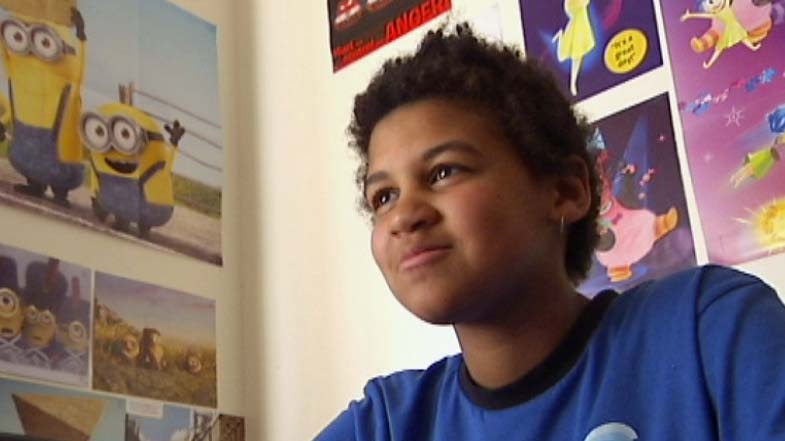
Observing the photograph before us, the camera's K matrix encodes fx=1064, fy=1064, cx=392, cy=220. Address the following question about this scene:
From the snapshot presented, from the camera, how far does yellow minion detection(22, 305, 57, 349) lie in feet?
3.54

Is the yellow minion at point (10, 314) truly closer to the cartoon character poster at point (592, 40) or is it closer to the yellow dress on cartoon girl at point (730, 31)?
the cartoon character poster at point (592, 40)

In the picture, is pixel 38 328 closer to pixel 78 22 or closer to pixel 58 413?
pixel 58 413

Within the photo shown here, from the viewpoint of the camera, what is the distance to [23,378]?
1.06 m

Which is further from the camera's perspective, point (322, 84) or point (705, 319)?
point (322, 84)

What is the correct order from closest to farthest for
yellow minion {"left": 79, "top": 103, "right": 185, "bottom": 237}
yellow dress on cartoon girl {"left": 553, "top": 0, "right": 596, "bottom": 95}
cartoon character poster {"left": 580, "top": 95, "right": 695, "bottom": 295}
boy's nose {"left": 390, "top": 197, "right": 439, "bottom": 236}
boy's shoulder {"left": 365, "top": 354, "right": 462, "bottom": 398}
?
boy's nose {"left": 390, "top": 197, "right": 439, "bottom": 236} < boy's shoulder {"left": 365, "top": 354, "right": 462, "bottom": 398} < cartoon character poster {"left": 580, "top": 95, "right": 695, "bottom": 295} < yellow dress on cartoon girl {"left": 553, "top": 0, "right": 596, "bottom": 95} < yellow minion {"left": 79, "top": 103, "right": 185, "bottom": 237}

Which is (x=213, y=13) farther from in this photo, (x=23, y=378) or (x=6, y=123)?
(x=23, y=378)

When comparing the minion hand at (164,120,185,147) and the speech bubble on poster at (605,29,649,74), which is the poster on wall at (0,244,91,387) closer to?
the minion hand at (164,120,185,147)

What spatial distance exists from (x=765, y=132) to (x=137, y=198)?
27.5 inches

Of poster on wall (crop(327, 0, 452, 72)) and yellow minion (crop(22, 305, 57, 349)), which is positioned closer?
yellow minion (crop(22, 305, 57, 349))

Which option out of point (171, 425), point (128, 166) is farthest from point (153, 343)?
point (128, 166)

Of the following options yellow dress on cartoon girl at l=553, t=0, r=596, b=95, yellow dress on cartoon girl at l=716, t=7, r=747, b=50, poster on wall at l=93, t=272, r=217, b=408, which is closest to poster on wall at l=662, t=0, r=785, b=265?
yellow dress on cartoon girl at l=716, t=7, r=747, b=50

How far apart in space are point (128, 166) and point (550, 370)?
662mm

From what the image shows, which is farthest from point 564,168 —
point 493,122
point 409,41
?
point 409,41

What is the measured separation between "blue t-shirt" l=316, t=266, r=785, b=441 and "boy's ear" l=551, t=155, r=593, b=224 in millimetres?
70
